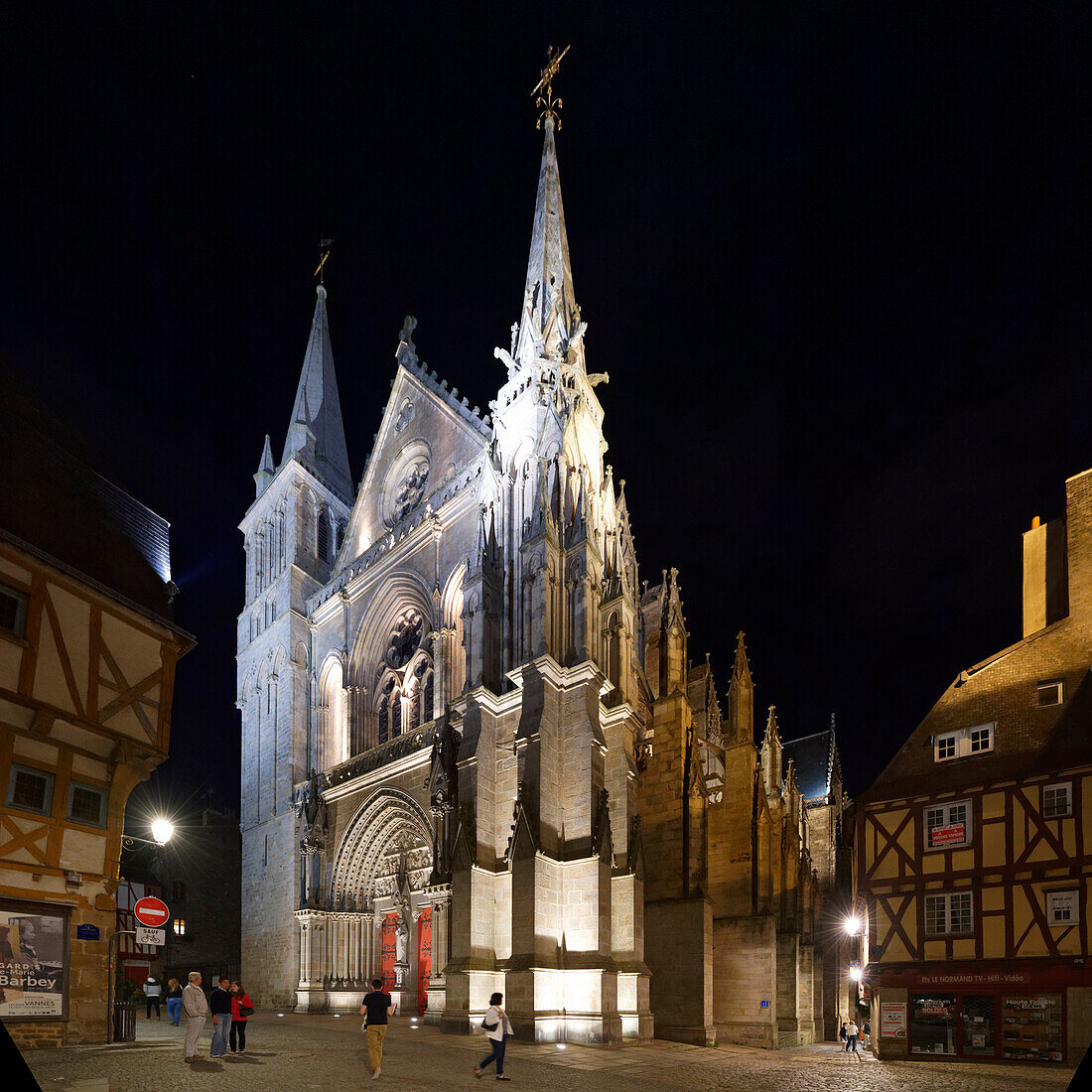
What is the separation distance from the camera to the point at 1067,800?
15.5 m

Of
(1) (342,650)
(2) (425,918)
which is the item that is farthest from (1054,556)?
(1) (342,650)

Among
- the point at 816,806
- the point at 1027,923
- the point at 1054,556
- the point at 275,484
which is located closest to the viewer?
the point at 1027,923

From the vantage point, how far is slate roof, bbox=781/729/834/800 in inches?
1806

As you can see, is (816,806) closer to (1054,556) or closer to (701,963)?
(701,963)

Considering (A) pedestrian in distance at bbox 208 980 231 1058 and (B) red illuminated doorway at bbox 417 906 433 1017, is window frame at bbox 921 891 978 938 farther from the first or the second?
(A) pedestrian in distance at bbox 208 980 231 1058

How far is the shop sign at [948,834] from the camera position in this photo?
17.1 meters

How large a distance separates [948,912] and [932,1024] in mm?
1956

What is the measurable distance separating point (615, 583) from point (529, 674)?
3.55 metres

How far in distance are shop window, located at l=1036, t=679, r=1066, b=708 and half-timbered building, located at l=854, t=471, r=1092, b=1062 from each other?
0.02 meters

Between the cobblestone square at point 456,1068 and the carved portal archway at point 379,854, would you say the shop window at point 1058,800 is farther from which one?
the carved portal archway at point 379,854

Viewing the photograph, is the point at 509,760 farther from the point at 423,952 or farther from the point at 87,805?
the point at 87,805

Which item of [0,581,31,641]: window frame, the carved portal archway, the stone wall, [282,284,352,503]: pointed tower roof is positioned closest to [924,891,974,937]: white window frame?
the stone wall

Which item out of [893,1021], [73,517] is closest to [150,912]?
[73,517]

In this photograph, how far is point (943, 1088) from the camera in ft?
42.7
